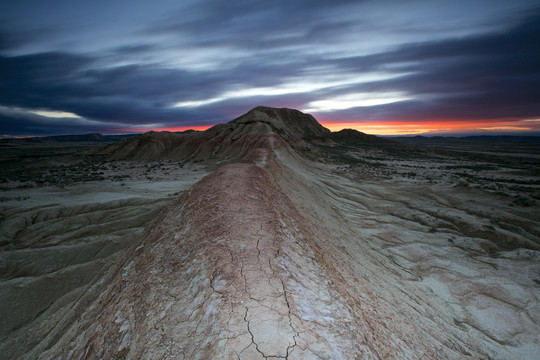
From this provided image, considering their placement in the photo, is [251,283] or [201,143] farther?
[201,143]

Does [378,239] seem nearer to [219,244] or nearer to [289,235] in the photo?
[289,235]

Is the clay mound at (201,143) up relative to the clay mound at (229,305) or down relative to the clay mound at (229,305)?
up

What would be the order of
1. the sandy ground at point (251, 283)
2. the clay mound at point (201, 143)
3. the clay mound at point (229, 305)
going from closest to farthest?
the clay mound at point (229, 305) → the sandy ground at point (251, 283) → the clay mound at point (201, 143)

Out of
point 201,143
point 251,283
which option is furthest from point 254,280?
point 201,143

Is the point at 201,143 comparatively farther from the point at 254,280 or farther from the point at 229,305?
the point at 229,305

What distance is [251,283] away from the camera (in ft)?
10.0

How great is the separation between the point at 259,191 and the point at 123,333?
4424 millimetres

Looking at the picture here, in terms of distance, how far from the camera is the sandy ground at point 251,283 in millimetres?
2631

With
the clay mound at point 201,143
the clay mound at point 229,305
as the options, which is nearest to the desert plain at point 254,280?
the clay mound at point 229,305

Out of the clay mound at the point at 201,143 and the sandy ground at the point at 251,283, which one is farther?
the clay mound at the point at 201,143

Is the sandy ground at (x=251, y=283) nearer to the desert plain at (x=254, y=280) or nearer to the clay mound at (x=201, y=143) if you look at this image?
the desert plain at (x=254, y=280)

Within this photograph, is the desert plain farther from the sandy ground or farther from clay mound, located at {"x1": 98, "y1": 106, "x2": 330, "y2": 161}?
clay mound, located at {"x1": 98, "y1": 106, "x2": 330, "y2": 161}

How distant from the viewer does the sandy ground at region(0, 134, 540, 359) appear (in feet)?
8.63

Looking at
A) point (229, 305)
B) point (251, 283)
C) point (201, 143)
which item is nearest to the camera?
point (229, 305)
